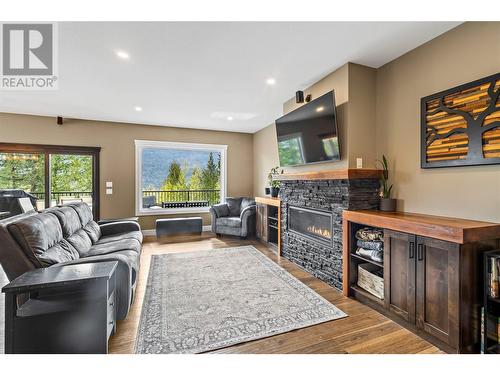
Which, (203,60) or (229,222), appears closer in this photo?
(203,60)

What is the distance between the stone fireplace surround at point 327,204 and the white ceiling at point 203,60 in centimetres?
138

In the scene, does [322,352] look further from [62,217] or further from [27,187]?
[27,187]

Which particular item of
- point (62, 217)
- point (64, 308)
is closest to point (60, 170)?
point (62, 217)

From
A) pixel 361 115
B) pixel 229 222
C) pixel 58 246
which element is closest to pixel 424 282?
pixel 361 115

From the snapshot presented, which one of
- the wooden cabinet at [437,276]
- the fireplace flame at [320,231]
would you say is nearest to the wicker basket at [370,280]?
the wooden cabinet at [437,276]

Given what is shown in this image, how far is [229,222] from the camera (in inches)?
206

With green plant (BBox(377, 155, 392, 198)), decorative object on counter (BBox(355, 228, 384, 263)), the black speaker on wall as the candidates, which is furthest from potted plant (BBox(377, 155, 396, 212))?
the black speaker on wall

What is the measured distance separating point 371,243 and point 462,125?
1343 millimetres

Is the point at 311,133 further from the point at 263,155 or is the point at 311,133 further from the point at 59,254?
the point at 59,254

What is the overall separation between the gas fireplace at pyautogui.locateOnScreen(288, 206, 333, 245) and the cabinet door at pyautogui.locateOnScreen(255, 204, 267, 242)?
3.07ft

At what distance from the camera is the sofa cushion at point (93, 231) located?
3.12 metres

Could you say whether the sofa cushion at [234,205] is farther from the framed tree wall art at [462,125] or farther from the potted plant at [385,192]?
the framed tree wall art at [462,125]

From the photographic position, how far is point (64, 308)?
1592mm
